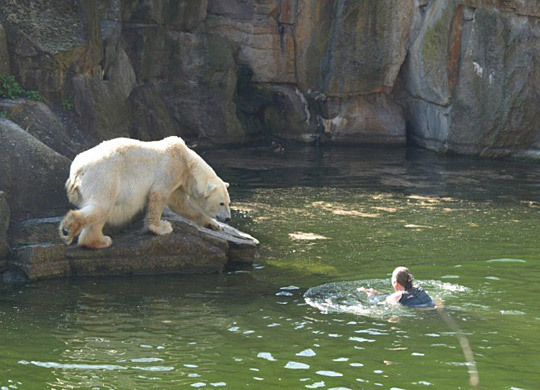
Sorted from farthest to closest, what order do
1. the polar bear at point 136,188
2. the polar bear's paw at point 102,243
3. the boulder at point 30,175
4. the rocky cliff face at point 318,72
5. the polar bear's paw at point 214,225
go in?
the rocky cliff face at point 318,72, the polar bear's paw at point 214,225, the boulder at point 30,175, the polar bear's paw at point 102,243, the polar bear at point 136,188

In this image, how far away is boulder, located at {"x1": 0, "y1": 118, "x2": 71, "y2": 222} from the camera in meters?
11.5

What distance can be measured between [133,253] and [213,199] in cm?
122

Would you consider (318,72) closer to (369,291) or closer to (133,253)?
(133,253)

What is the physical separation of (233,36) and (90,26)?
24.6 ft

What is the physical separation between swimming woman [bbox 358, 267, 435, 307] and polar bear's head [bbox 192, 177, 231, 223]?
288 cm

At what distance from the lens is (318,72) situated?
24.4 m

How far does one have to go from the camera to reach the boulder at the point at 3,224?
34.3ft

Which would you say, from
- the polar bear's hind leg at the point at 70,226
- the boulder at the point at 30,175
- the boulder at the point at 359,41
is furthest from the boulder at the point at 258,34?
the polar bear's hind leg at the point at 70,226

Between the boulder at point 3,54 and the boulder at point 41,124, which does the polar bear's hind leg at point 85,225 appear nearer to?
the boulder at point 41,124

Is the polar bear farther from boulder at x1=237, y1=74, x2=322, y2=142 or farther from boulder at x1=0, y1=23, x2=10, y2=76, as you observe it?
boulder at x1=237, y1=74, x2=322, y2=142

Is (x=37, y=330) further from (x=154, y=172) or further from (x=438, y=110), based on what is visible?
(x=438, y=110)

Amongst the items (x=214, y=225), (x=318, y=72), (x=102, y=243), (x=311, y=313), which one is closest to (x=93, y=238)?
(x=102, y=243)

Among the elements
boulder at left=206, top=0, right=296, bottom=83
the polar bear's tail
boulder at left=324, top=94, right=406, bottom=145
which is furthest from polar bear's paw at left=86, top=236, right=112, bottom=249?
boulder at left=206, top=0, right=296, bottom=83

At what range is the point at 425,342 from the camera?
7.95m
